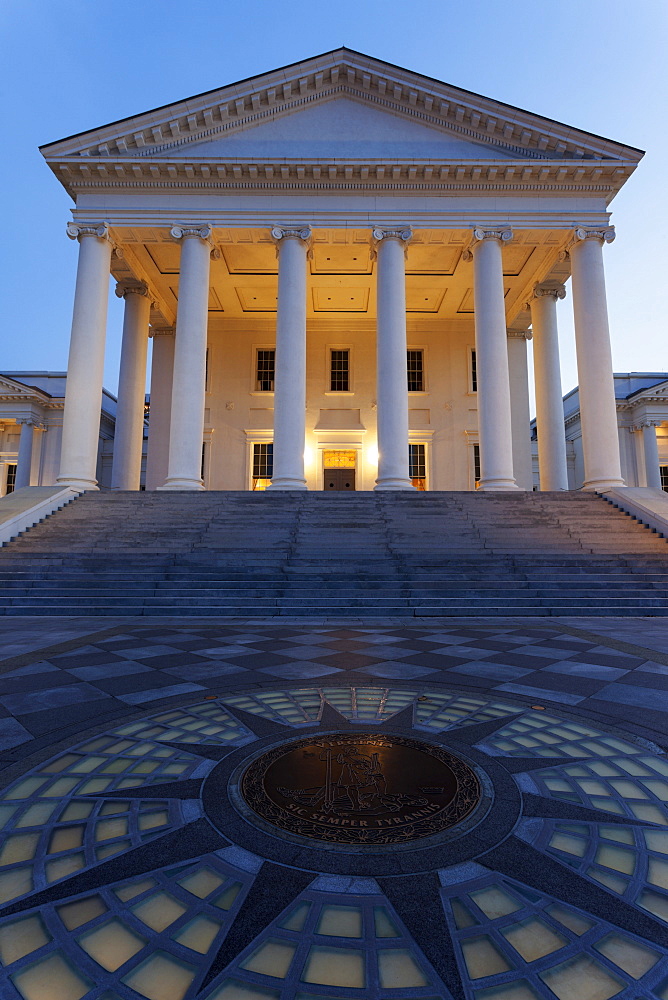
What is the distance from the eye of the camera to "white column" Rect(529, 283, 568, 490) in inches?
945

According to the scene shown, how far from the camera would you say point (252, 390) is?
28.0 metres

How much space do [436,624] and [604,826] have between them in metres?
6.17

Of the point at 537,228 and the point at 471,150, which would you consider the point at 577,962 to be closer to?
the point at 537,228

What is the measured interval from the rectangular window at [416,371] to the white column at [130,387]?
46.0 ft

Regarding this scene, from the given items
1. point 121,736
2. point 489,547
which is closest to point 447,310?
point 489,547

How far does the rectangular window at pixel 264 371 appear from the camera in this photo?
28.3 m

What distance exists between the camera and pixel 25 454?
134 feet

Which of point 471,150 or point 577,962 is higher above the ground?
point 471,150

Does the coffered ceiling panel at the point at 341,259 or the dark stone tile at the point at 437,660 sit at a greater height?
the coffered ceiling panel at the point at 341,259

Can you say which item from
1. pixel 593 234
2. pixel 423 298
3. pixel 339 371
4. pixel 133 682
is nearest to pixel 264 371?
pixel 339 371

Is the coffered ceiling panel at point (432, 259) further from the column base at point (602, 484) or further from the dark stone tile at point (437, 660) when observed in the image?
the dark stone tile at point (437, 660)

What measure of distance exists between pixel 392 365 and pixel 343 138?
33.4 feet

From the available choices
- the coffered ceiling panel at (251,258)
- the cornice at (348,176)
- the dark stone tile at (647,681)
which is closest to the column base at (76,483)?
the cornice at (348,176)

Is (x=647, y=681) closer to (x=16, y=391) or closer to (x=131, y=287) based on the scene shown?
(x=131, y=287)
